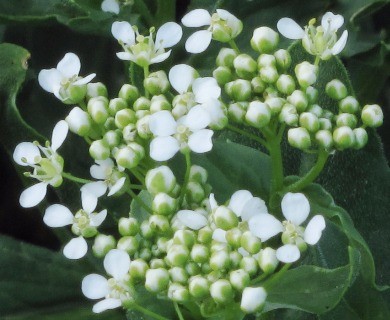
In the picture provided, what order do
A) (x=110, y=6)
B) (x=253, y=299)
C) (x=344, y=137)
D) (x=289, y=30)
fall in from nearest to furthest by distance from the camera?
(x=253, y=299), (x=344, y=137), (x=289, y=30), (x=110, y=6)

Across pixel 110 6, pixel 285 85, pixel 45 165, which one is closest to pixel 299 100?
pixel 285 85

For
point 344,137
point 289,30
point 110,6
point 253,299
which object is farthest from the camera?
point 110,6

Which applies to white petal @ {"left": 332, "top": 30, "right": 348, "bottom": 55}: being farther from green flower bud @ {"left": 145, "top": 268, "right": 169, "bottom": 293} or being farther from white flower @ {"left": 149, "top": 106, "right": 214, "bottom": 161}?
green flower bud @ {"left": 145, "top": 268, "right": 169, "bottom": 293}

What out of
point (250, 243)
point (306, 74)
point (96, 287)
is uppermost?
point (306, 74)

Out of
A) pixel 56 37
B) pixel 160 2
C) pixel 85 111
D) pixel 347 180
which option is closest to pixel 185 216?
pixel 85 111

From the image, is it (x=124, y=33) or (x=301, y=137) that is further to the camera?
(x=124, y=33)

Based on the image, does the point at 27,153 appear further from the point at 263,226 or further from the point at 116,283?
the point at 263,226

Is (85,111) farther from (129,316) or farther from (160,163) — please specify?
(129,316)
